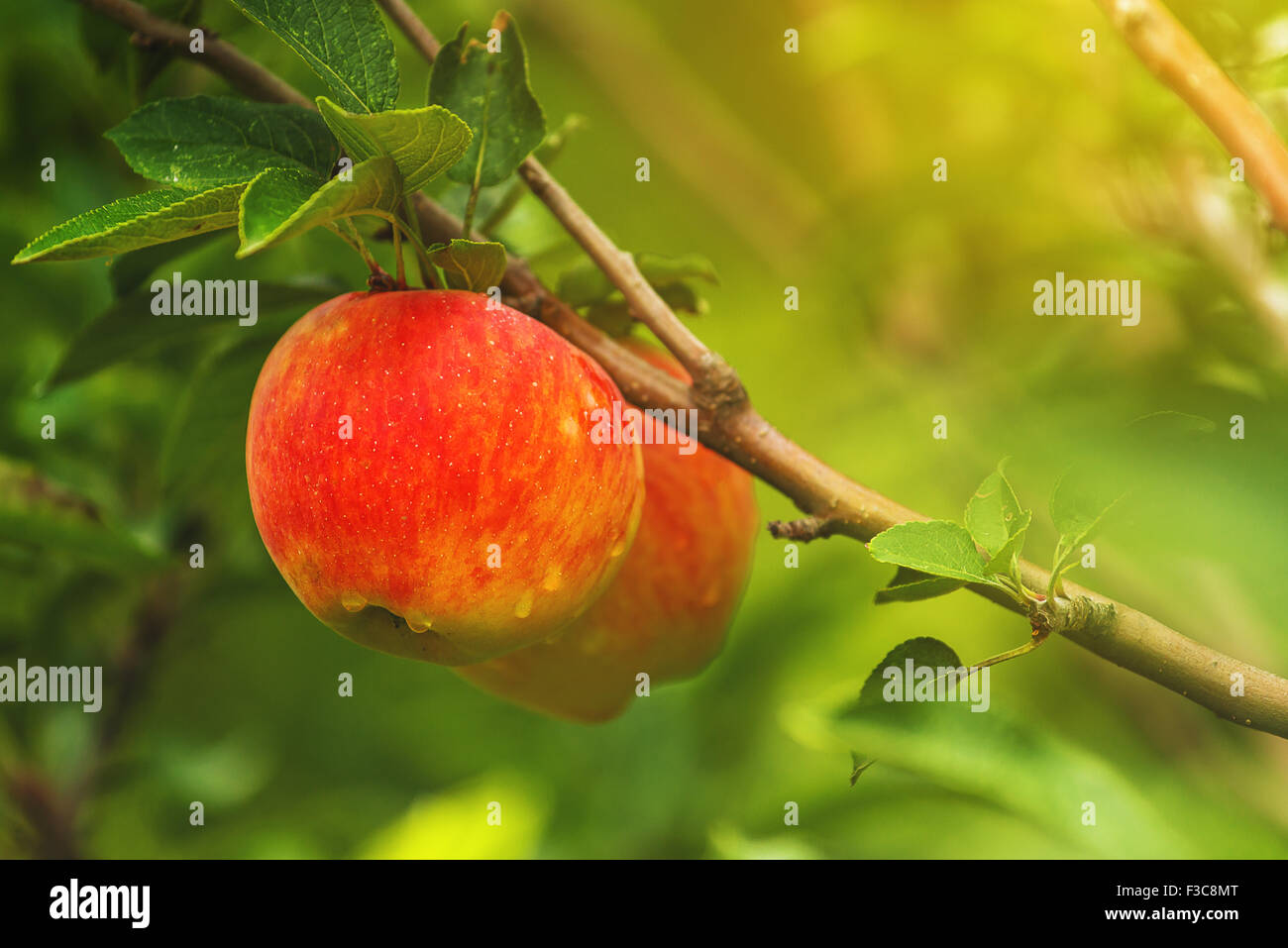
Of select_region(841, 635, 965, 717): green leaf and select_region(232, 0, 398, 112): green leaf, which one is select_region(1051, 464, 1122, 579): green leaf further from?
select_region(232, 0, 398, 112): green leaf

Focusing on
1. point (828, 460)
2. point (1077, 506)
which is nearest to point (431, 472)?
point (1077, 506)

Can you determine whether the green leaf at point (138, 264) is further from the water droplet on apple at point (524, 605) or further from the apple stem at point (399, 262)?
the water droplet on apple at point (524, 605)

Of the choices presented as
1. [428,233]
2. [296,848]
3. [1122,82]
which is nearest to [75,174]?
[428,233]

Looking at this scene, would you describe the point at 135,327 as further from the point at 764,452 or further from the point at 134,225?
the point at 764,452

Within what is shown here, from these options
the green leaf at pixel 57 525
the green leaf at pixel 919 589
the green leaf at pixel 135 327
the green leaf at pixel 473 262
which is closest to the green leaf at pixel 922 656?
the green leaf at pixel 919 589

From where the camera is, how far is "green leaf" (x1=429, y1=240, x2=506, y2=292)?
0.52 metres

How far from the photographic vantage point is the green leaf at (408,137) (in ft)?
1.45

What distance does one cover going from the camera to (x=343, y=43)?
20.7 inches

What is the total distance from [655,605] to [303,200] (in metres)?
0.36

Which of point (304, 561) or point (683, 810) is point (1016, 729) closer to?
point (304, 561)

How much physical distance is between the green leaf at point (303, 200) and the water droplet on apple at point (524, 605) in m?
0.20

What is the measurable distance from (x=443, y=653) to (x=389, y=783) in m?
0.85

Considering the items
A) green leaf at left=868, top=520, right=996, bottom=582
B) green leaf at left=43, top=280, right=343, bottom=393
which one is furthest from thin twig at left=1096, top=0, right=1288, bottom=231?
green leaf at left=43, top=280, right=343, bottom=393

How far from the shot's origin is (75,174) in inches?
40.0
